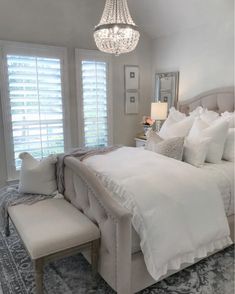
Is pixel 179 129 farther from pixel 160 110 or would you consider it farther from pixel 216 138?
pixel 160 110

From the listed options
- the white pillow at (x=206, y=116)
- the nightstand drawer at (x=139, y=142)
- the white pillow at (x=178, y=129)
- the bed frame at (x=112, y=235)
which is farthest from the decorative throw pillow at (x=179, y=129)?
the bed frame at (x=112, y=235)

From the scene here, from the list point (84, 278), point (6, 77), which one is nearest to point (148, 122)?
point (6, 77)

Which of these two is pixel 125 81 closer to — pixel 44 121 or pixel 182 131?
pixel 44 121

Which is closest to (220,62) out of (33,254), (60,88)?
(60,88)

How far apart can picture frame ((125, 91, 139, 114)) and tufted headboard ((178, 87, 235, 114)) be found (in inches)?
40.3

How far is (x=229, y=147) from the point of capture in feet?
9.40

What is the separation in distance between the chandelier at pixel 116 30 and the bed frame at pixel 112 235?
138 cm

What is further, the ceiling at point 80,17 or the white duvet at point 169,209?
the ceiling at point 80,17

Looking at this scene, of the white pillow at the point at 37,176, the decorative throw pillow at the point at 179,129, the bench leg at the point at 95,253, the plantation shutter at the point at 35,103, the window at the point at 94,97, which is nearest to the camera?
the bench leg at the point at 95,253

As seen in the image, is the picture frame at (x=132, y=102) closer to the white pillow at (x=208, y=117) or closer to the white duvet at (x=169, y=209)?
the white pillow at (x=208, y=117)

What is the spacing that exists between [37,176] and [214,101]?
2.61 meters

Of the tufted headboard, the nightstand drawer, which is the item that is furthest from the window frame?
the tufted headboard

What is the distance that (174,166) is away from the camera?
2385 mm

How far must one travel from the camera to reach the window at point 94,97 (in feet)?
14.2
